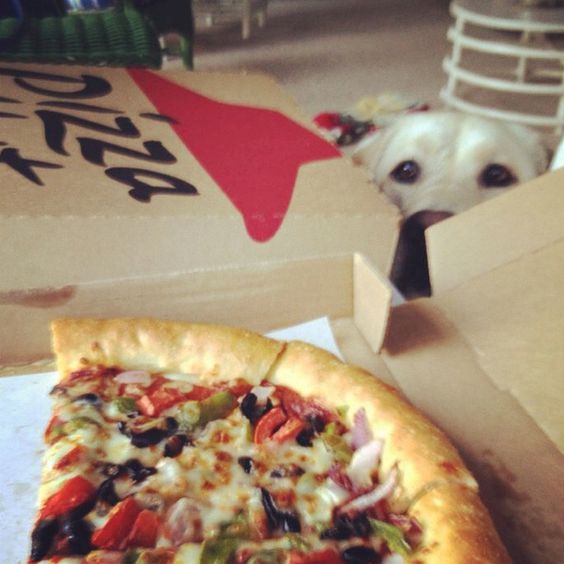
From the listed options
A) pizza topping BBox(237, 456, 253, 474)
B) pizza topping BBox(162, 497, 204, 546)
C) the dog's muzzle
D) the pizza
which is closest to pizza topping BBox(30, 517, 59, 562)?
the pizza

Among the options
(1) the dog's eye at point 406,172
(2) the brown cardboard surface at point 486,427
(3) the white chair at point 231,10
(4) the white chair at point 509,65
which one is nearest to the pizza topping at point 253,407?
(2) the brown cardboard surface at point 486,427

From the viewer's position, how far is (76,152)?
112cm

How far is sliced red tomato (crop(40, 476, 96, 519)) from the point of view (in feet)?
2.73

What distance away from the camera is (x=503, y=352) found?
40.6 inches

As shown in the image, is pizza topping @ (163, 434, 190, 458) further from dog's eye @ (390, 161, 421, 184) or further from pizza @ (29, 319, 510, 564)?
dog's eye @ (390, 161, 421, 184)

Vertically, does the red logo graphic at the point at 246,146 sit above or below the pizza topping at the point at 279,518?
above

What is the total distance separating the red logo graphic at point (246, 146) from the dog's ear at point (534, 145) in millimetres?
572

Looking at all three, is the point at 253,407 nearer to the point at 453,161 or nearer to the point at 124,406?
the point at 124,406

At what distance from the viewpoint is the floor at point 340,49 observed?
12.8ft

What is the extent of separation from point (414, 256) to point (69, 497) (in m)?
0.86

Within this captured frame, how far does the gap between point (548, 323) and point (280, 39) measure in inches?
161

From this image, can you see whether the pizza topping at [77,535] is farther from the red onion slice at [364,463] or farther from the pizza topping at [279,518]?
the red onion slice at [364,463]

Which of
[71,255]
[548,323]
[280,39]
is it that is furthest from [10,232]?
[280,39]

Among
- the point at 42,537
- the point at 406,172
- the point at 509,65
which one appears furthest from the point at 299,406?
the point at 509,65
